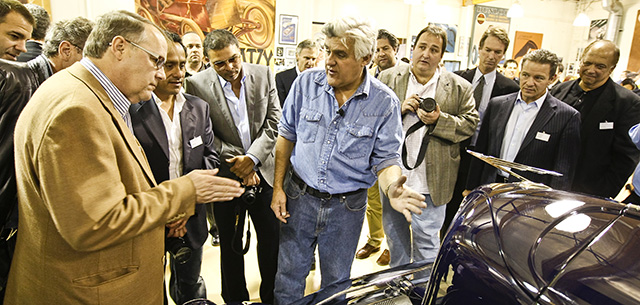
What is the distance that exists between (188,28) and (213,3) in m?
0.82

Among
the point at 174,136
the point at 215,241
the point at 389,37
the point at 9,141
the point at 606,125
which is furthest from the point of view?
the point at 389,37

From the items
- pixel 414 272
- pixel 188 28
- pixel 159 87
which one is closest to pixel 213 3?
pixel 188 28

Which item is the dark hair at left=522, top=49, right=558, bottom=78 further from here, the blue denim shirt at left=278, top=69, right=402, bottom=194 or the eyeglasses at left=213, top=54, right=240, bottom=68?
the eyeglasses at left=213, top=54, right=240, bottom=68

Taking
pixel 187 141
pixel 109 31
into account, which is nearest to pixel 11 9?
pixel 187 141

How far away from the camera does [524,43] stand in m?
12.4

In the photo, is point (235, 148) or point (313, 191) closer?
point (313, 191)

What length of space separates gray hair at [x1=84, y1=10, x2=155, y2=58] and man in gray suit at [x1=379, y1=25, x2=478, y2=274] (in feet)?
5.41

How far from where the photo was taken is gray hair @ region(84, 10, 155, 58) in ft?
3.80

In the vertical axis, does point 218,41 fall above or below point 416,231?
above

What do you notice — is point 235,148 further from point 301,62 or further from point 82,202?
point 301,62

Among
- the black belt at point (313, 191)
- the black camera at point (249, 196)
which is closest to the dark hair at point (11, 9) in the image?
the black camera at point (249, 196)

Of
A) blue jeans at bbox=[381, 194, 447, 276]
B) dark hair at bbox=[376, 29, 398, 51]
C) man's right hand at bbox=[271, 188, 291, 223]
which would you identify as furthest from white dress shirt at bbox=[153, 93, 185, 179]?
dark hair at bbox=[376, 29, 398, 51]

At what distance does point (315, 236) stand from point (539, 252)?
128 cm

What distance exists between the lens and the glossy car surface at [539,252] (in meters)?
0.71
